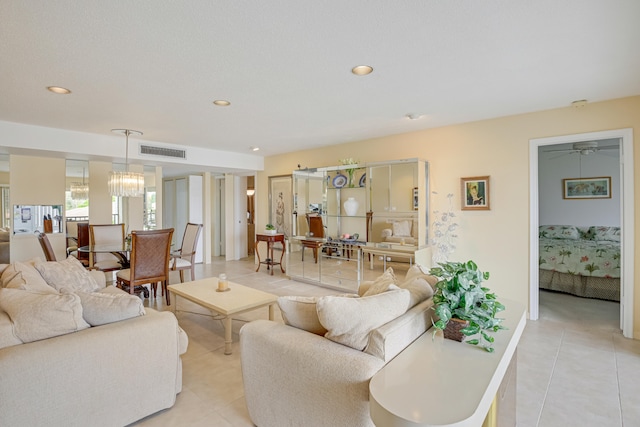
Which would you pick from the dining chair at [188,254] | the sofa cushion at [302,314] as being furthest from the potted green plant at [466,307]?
the dining chair at [188,254]

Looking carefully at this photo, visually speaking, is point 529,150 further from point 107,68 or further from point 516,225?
point 107,68

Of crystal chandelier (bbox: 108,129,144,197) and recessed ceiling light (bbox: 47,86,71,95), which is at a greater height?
recessed ceiling light (bbox: 47,86,71,95)

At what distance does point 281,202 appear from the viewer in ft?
21.4

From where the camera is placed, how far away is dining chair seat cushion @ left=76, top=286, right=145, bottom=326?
6.11 ft

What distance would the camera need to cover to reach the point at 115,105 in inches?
132

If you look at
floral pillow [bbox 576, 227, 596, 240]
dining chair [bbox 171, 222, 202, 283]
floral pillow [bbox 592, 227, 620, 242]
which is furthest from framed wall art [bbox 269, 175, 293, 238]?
floral pillow [bbox 592, 227, 620, 242]

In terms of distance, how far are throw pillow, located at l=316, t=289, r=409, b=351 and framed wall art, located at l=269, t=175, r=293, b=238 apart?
15.6 feet

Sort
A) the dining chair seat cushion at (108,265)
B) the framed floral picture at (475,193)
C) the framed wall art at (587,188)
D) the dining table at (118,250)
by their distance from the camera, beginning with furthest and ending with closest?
the framed wall art at (587,188), the dining chair seat cushion at (108,265), the dining table at (118,250), the framed floral picture at (475,193)

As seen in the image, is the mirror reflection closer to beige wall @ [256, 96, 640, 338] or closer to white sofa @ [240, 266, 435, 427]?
white sofa @ [240, 266, 435, 427]

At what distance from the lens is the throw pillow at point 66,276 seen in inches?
103

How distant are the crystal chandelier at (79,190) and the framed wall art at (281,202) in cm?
321

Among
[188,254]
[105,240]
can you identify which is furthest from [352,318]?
[105,240]

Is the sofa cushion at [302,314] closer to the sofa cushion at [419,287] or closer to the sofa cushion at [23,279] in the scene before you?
the sofa cushion at [419,287]

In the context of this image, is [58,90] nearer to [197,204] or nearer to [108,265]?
[108,265]
